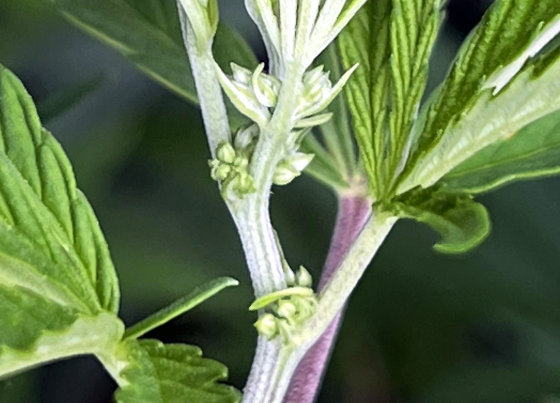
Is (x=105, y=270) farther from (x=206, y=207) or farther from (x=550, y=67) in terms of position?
(x=206, y=207)

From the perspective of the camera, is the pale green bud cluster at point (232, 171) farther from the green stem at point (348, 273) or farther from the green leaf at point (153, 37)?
the green leaf at point (153, 37)

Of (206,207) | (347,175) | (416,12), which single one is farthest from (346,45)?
(206,207)

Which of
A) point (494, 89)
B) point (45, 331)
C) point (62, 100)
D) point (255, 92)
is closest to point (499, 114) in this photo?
point (494, 89)

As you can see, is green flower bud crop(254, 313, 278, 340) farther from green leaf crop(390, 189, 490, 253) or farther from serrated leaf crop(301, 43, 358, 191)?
serrated leaf crop(301, 43, 358, 191)

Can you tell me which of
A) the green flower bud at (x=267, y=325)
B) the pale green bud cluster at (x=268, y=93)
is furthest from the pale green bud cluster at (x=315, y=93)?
the green flower bud at (x=267, y=325)

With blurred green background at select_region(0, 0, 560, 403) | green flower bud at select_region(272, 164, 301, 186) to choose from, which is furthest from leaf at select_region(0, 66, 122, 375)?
blurred green background at select_region(0, 0, 560, 403)

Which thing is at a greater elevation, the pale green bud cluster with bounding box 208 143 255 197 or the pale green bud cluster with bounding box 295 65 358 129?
the pale green bud cluster with bounding box 295 65 358 129
